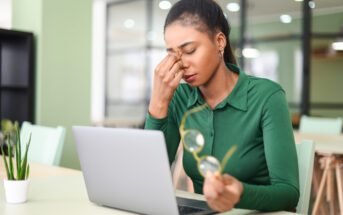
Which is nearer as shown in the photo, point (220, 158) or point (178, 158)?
point (220, 158)

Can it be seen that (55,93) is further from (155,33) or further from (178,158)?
(155,33)

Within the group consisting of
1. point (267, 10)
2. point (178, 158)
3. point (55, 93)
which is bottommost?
point (178, 158)

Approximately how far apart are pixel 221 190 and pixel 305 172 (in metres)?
0.61

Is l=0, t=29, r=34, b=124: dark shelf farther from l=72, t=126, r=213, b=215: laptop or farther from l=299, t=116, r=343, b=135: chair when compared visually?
l=299, t=116, r=343, b=135: chair

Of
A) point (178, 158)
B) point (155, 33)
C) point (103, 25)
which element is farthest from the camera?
point (103, 25)

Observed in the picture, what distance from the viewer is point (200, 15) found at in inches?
51.4

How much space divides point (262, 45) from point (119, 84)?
308cm

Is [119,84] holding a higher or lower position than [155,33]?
lower

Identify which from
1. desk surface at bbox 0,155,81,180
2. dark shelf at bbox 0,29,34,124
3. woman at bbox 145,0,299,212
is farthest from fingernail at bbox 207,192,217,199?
dark shelf at bbox 0,29,34,124

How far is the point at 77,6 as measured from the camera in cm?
338

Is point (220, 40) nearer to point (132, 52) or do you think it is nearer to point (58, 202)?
point (58, 202)

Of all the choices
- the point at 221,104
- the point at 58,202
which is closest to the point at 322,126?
the point at 221,104

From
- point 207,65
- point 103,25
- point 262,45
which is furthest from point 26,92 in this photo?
point 103,25

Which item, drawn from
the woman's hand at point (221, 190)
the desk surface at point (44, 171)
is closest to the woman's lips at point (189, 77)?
the woman's hand at point (221, 190)
